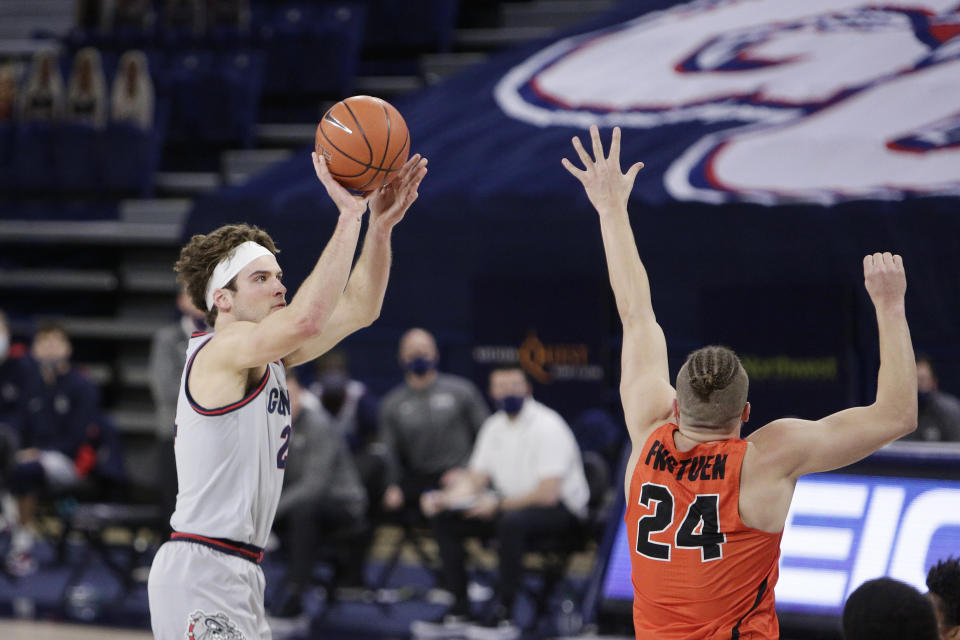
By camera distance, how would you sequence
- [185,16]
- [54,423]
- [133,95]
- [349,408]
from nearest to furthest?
[349,408] < [54,423] < [133,95] < [185,16]

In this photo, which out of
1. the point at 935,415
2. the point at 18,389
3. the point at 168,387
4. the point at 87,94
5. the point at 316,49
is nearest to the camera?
the point at 935,415

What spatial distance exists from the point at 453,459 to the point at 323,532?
1.18 metres

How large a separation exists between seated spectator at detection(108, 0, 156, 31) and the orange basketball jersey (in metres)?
15.2

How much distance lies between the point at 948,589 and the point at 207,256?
252 centimetres

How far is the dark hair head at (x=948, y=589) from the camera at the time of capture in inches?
138

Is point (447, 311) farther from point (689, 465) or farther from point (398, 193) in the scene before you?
point (689, 465)

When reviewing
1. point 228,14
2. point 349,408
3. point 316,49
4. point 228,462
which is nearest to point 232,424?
point 228,462

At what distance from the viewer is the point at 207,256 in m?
4.40

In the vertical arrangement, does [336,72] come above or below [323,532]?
above

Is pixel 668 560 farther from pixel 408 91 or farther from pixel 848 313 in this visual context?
pixel 408 91

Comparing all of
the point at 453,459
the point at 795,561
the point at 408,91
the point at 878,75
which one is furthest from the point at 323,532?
the point at 408,91

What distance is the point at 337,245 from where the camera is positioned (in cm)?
410

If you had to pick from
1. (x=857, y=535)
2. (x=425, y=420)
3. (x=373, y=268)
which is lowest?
(x=425, y=420)

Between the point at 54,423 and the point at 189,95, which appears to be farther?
the point at 189,95
